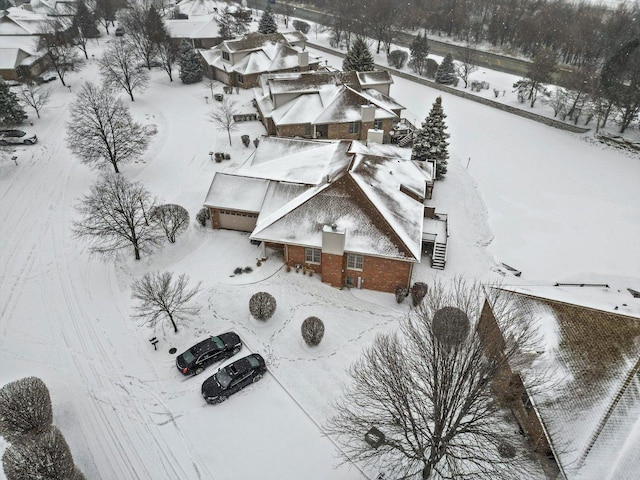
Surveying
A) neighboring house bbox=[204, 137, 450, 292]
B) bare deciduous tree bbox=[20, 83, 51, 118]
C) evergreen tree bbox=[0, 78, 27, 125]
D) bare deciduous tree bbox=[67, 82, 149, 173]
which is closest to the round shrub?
neighboring house bbox=[204, 137, 450, 292]

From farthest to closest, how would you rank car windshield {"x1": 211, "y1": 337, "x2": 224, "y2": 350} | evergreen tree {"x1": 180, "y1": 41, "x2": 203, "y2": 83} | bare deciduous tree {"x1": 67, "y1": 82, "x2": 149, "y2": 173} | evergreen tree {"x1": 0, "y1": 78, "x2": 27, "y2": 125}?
evergreen tree {"x1": 180, "y1": 41, "x2": 203, "y2": 83}
evergreen tree {"x1": 0, "y1": 78, "x2": 27, "y2": 125}
bare deciduous tree {"x1": 67, "y1": 82, "x2": 149, "y2": 173}
car windshield {"x1": 211, "y1": 337, "x2": 224, "y2": 350}

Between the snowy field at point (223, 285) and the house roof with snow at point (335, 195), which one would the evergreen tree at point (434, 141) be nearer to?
the snowy field at point (223, 285)

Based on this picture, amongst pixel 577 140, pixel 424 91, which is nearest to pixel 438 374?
pixel 577 140

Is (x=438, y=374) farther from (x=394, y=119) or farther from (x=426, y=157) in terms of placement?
(x=394, y=119)

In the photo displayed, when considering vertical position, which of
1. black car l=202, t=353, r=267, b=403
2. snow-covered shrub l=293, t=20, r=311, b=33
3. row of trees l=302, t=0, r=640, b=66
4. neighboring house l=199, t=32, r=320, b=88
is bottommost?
black car l=202, t=353, r=267, b=403

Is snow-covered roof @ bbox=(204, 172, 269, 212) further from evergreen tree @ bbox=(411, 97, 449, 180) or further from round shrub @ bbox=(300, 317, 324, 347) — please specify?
evergreen tree @ bbox=(411, 97, 449, 180)

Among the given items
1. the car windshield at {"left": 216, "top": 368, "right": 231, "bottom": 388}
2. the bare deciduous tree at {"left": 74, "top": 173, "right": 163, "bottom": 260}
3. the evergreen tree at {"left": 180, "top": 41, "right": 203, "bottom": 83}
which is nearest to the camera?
the car windshield at {"left": 216, "top": 368, "right": 231, "bottom": 388}

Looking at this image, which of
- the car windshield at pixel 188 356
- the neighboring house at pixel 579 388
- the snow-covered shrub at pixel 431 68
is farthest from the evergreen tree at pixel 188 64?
the neighboring house at pixel 579 388

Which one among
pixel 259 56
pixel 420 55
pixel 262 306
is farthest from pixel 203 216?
pixel 420 55
